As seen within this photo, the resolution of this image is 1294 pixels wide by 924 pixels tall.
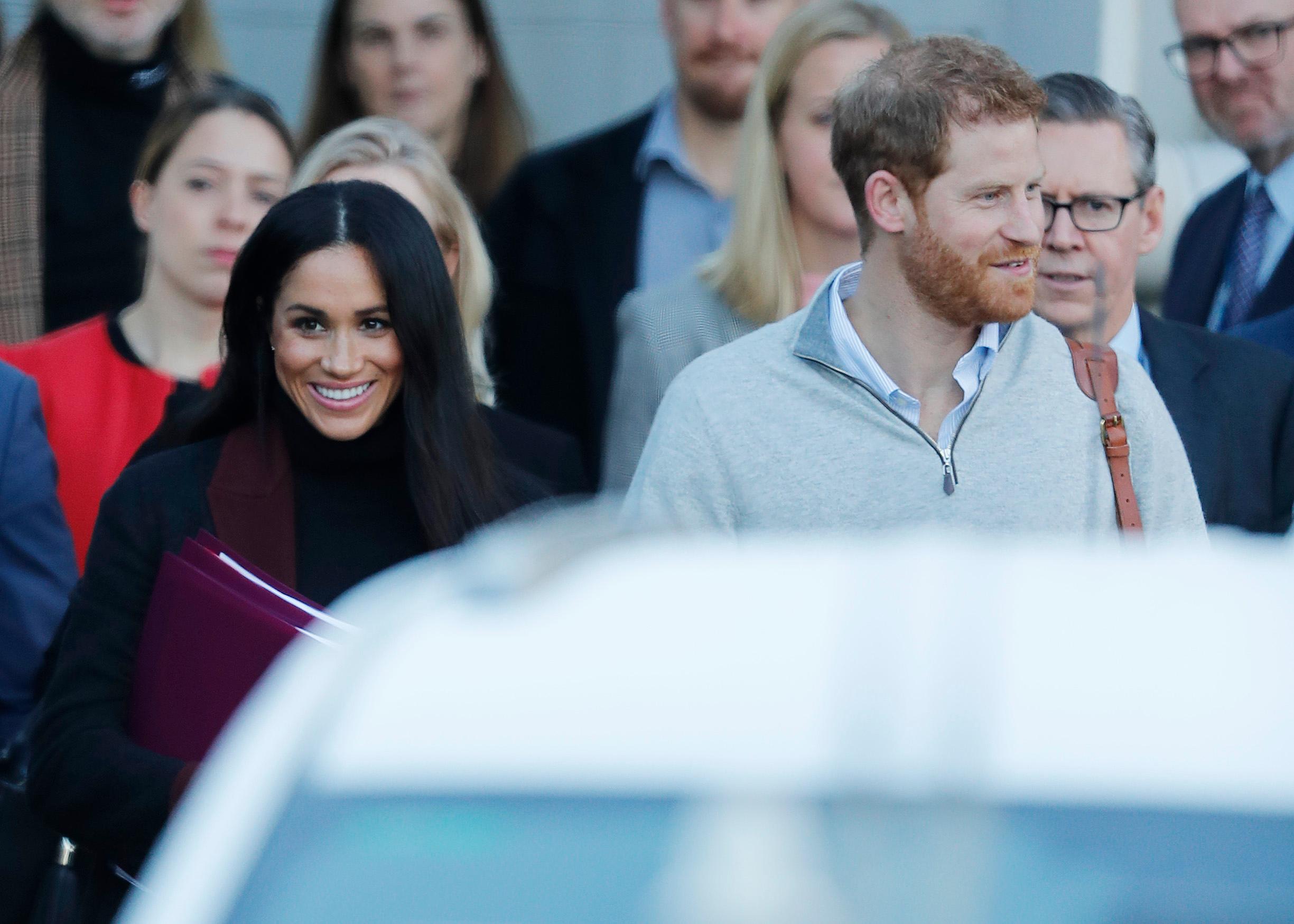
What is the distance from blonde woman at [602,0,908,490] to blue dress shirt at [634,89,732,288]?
531mm

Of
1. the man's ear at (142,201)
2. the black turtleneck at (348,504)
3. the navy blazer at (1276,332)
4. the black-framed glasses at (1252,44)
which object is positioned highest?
the black-framed glasses at (1252,44)

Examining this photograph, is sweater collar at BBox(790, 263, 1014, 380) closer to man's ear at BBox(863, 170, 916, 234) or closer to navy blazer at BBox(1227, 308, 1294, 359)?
man's ear at BBox(863, 170, 916, 234)

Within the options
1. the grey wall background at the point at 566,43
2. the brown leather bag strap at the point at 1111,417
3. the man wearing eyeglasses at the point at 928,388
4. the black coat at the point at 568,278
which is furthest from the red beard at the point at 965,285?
the grey wall background at the point at 566,43

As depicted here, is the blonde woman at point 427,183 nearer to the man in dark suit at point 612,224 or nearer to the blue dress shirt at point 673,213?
the man in dark suit at point 612,224

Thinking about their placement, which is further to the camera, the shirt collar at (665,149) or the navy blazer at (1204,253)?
the navy blazer at (1204,253)

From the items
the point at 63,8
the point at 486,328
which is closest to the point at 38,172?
the point at 63,8

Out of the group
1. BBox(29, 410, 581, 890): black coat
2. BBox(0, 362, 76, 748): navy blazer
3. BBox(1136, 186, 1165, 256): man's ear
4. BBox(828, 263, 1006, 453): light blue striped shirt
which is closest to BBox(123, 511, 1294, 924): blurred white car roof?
BBox(29, 410, 581, 890): black coat

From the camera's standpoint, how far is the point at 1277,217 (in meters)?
4.88

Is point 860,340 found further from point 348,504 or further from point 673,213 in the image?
point 673,213

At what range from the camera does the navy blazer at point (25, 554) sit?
3727 millimetres

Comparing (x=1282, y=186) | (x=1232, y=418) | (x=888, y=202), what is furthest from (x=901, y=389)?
(x=1282, y=186)

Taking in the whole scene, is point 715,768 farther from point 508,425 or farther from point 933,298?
point 508,425

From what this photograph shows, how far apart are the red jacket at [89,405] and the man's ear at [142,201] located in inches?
14.2

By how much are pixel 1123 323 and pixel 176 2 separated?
2.88 metres
